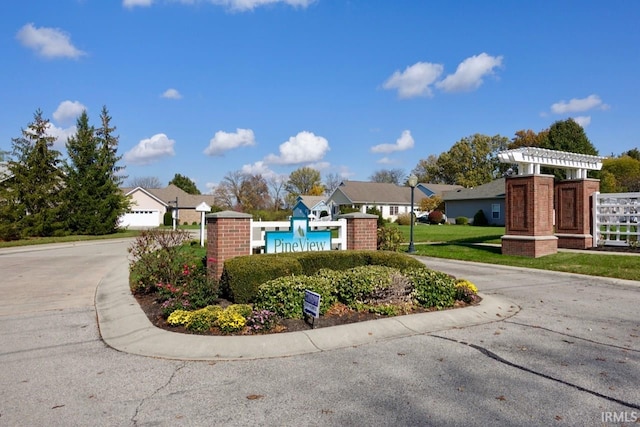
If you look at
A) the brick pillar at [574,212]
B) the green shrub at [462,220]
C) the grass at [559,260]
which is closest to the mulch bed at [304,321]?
the grass at [559,260]

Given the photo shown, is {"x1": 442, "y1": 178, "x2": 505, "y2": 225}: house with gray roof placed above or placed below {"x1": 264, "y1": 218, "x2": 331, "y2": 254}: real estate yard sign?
above

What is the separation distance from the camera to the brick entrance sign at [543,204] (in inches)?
629

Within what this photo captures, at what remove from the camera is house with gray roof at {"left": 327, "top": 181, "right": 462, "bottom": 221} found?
54.7 metres

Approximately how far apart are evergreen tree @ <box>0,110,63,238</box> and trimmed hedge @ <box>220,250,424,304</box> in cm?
2823

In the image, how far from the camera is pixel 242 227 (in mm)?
8922

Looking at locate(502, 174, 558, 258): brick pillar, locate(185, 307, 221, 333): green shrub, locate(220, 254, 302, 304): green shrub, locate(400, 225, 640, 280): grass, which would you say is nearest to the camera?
locate(185, 307, 221, 333): green shrub

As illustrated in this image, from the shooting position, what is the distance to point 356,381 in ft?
15.0

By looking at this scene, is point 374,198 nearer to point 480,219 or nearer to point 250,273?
point 480,219

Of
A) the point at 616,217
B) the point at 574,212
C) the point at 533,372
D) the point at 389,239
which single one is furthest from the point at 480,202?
the point at 533,372

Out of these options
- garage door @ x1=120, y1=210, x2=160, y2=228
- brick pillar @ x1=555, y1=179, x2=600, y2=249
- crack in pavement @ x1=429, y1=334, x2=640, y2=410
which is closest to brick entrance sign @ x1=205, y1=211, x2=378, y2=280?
crack in pavement @ x1=429, y1=334, x2=640, y2=410

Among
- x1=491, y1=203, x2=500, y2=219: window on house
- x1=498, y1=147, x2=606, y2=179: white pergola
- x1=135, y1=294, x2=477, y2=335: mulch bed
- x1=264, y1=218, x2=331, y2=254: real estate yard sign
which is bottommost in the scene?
x1=135, y1=294, x2=477, y2=335: mulch bed

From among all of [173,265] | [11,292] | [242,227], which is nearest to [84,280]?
[11,292]

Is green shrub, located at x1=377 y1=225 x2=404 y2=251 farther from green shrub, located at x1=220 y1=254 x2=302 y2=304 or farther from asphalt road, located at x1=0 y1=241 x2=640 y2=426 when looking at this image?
asphalt road, located at x1=0 y1=241 x2=640 y2=426

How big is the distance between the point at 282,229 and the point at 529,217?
33.9 ft
